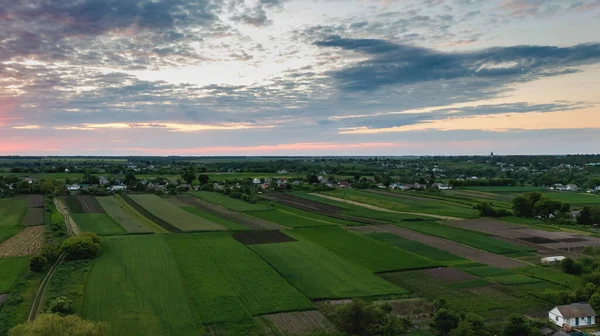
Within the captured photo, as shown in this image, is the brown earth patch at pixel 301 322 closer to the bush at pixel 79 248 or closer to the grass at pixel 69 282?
the grass at pixel 69 282

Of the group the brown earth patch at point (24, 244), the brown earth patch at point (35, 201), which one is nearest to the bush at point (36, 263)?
the brown earth patch at point (24, 244)

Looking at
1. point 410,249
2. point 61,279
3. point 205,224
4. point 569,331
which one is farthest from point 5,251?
point 569,331

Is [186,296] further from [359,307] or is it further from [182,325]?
[359,307]

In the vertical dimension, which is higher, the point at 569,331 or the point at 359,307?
the point at 359,307

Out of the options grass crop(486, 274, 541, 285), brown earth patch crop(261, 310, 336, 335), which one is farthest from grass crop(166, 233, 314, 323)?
grass crop(486, 274, 541, 285)

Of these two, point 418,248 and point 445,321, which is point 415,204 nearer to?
point 418,248

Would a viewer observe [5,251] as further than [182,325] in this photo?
Yes

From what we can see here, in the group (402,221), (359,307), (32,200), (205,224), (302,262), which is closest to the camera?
(359,307)
